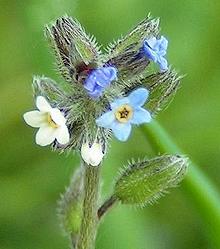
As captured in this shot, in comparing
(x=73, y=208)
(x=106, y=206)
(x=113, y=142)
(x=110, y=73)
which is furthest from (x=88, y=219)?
(x=113, y=142)

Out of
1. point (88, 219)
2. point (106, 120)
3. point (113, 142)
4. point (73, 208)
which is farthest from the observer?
point (113, 142)

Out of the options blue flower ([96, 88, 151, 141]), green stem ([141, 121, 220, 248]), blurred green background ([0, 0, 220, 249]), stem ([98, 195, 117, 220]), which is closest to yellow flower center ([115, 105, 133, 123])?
blue flower ([96, 88, 151, 141])

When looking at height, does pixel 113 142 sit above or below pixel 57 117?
above

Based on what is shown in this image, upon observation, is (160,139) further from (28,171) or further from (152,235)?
(28,171)

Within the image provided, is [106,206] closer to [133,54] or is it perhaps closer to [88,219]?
[88,219]

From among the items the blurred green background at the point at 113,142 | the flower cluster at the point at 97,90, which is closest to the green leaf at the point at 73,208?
the flower cluster at the point at 97,90
